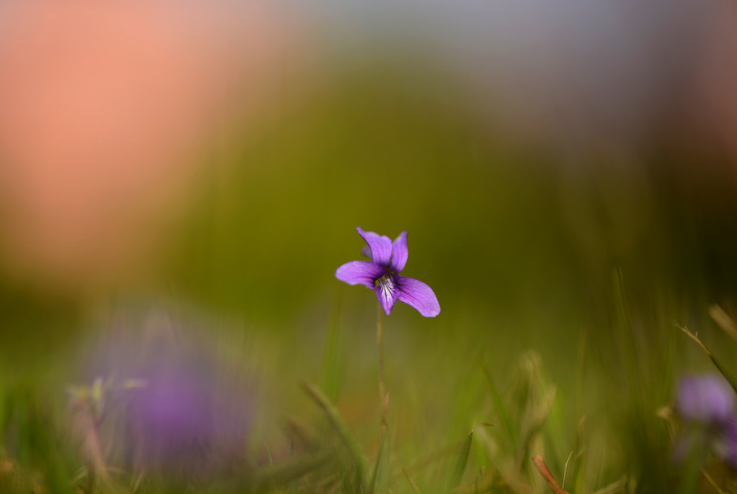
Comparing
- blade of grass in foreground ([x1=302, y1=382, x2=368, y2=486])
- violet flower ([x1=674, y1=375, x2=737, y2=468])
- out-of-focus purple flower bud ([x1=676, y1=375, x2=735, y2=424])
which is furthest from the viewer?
out-of-focus purple flower bud ([x1=676, y1=375, x2=735, y2=424])

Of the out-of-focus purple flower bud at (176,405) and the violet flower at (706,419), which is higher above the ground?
the violet flower at (706,419)

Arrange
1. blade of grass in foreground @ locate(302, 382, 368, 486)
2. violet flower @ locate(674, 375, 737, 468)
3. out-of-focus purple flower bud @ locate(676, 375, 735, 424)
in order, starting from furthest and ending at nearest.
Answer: out-of-focus purple flower bud @ locate(676, 375, 735, 424) < violet flower @ locate(674, 375, 737, 468) < blade of grass in foreground @ locate(302, 382, 368, 486)

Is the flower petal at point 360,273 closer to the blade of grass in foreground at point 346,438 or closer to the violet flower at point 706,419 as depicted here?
the blade of grass in foreground at point 346,438

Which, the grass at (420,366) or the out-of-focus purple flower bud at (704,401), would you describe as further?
the out-of-focus purple flower bud at (704,401)

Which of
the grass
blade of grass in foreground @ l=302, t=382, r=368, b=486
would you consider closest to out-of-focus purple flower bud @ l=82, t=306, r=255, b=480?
the grass

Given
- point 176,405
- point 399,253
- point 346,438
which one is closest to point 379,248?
point 399,253

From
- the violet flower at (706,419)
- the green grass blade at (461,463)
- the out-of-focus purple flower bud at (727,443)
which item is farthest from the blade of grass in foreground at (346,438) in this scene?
the out-of-focus purple flower bud at (727,443)

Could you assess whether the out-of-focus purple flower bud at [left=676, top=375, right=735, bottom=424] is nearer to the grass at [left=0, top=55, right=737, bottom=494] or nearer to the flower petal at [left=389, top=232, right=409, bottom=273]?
the grass at [left=0, top=55, right=737, bottom=494]
